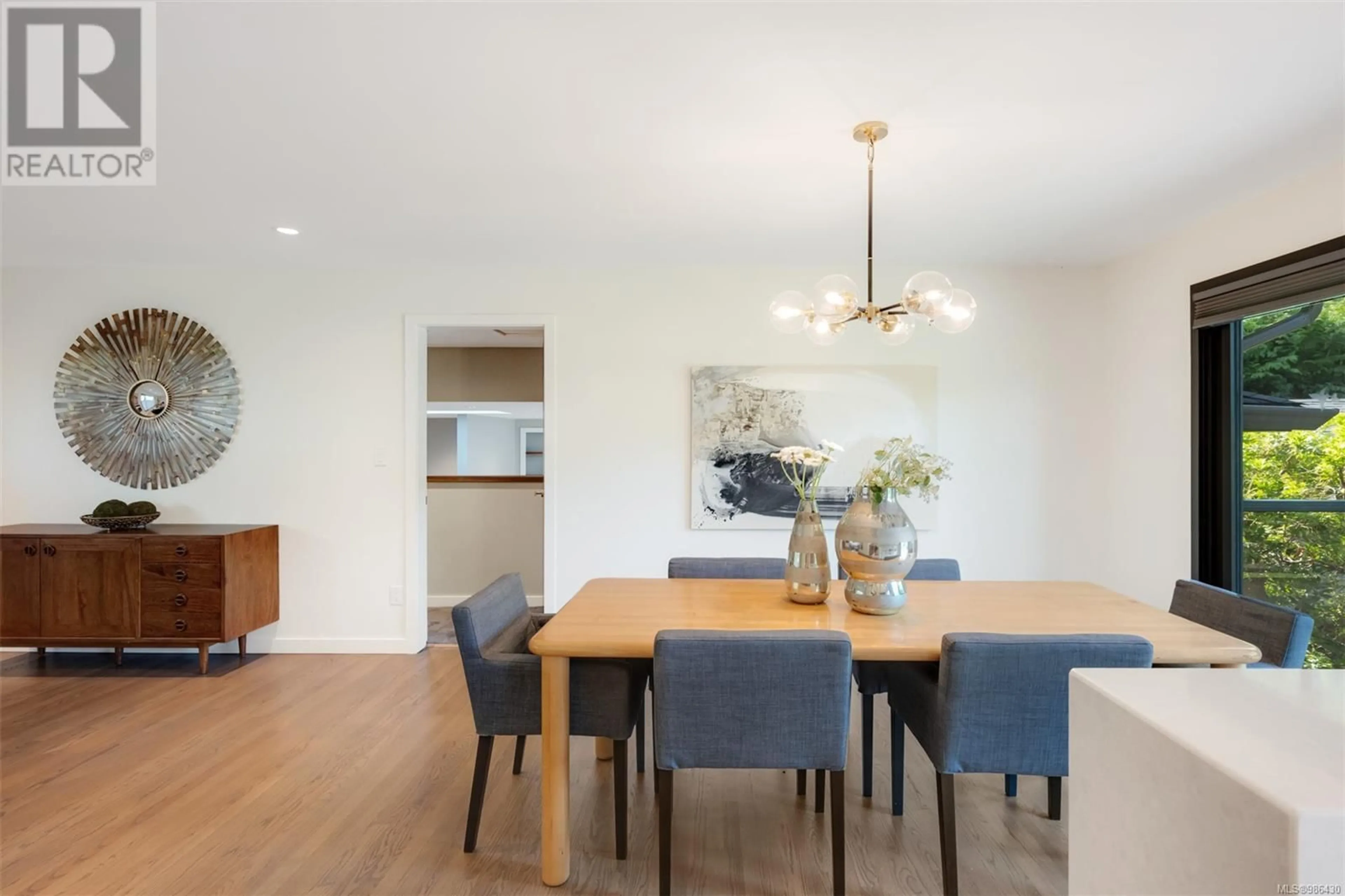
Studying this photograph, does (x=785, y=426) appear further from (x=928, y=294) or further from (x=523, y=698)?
(x=523, y=698)

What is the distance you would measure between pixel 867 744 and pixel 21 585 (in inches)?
172

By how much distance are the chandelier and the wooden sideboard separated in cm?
321

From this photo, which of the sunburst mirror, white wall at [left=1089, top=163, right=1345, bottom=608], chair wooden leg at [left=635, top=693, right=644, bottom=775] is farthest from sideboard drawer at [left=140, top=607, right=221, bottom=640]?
white wall at [left=1089, top=163, right=1345, bottom=608]

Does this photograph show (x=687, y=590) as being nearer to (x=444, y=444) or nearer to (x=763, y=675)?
(x=763, y=675)

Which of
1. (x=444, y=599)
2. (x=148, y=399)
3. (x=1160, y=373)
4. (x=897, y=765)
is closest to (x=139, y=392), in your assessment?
(x=148, y=399)

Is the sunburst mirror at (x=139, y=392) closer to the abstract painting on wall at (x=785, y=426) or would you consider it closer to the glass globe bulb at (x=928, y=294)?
the abstract painting on wall at (x=785, y=426)

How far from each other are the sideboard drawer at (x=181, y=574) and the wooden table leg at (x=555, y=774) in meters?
2.62

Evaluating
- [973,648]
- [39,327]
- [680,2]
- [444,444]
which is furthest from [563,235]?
[444,444]

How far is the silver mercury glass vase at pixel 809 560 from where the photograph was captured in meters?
2.26

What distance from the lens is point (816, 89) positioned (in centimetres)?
192

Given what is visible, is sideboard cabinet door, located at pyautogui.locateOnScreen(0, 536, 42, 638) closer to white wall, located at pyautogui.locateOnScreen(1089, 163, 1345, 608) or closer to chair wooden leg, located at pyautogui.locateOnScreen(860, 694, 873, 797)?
chair wooden leg, located at pyautogui.locateOnScreen(860, 694, 873, 797)

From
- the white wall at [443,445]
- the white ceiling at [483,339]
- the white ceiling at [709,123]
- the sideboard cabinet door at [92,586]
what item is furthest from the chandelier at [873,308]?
the white wall at [443,445]

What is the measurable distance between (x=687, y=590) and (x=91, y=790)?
Answer: 2267 mm

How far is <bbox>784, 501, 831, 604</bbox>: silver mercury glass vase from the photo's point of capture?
88.8 inches
